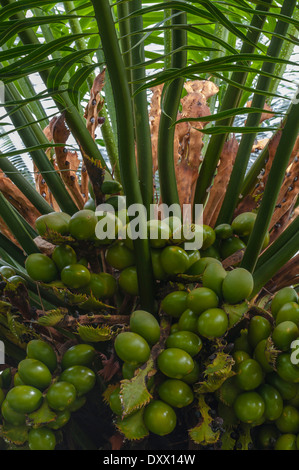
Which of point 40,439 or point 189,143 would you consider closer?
point 40,439

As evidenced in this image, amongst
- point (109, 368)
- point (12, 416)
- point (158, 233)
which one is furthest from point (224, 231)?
point (12, 416)

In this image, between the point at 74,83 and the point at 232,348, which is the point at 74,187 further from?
the point at 232,348

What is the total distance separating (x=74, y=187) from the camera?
2.42 ft

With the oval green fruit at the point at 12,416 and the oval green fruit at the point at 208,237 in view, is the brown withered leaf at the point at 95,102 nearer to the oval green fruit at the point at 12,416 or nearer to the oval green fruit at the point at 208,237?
the oval green fruit at the point at 208,237

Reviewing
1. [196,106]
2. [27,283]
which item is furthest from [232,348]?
[196,106]

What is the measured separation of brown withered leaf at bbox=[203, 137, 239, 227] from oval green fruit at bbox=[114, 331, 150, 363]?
295 millimetres

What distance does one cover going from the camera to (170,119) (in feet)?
1.88

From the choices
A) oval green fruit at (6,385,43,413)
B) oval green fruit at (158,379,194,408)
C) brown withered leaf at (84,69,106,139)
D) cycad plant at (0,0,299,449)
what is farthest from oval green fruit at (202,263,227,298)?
brown withered leaf at (84,69,106,139)

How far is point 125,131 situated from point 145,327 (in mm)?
202

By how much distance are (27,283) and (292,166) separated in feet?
1.35

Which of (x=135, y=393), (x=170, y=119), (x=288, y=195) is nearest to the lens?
(x=135, y=393)

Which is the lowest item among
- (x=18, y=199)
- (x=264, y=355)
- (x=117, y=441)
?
(x=117, y=441)

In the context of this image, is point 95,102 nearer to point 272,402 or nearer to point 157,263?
point 157,263

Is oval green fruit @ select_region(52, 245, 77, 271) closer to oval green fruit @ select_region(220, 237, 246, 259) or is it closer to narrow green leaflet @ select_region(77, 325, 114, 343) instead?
narrow green leaflet @ select_region(77, 325, 114, 343)
